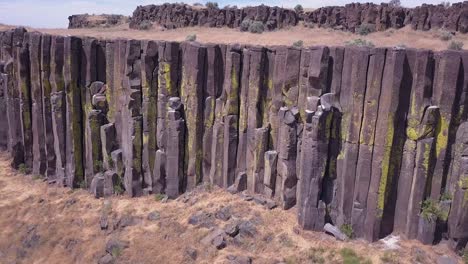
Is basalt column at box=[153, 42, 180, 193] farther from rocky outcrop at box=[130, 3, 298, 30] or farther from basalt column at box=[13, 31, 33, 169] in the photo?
rocky outcrop at box=[130, 3, 298, 30]

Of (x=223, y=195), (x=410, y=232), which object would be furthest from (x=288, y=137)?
(x=410, y=232)

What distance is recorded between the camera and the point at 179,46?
13617mm

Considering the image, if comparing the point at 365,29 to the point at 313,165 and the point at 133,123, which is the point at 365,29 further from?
the point at 313,165

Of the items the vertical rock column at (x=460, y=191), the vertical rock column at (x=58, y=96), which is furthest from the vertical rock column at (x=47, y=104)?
the vertical rock column at (x=460, y=191)

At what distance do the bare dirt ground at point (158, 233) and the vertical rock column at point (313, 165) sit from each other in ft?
1.40

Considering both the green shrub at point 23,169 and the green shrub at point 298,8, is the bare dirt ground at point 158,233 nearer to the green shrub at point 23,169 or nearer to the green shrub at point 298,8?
the green shrub at point 23,169

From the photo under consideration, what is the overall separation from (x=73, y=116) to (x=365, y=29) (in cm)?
2929

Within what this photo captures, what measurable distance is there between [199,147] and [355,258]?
585 centimetres

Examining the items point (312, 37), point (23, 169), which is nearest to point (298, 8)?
point (312, 37)

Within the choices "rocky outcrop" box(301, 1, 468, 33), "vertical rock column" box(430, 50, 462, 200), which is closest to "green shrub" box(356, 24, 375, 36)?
"rocky outcrop" box(301, 1, 468, 33)

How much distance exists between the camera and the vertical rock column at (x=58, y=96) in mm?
14992

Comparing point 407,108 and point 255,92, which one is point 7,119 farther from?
point 407,108

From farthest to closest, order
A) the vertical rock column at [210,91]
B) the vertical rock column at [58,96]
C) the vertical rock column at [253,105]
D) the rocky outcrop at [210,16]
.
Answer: the rocky outcrop at [210,16] → the vertical rock column at [58,96] → the vertical rock column at [210,91] → the vertical rock column at [253,105]

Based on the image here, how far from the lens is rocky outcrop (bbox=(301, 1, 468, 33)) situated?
113 feet
